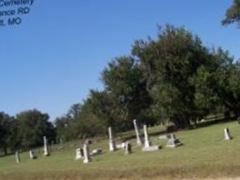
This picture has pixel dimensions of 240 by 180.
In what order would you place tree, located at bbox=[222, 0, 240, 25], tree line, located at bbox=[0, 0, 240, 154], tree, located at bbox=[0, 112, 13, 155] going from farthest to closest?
tree, located at bbox=[0, 112, 13, 155] → tree line, located at bbox=[0, 0, 240, 154] → tree, located at bbox=[222, 0, 240, 25]

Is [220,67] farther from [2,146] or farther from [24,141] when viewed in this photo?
[24,141]

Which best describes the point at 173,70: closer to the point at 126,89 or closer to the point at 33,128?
the point at 126,89

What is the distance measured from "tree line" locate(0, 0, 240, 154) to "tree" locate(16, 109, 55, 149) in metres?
56.0

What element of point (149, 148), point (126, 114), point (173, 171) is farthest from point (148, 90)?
point (173, 171)

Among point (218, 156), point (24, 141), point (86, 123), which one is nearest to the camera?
point (218, 156)

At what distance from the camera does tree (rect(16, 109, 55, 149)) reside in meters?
135

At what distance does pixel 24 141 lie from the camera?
133m

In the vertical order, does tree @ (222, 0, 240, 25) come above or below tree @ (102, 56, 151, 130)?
above

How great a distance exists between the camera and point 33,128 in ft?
464

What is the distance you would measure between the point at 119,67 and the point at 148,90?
197 inches

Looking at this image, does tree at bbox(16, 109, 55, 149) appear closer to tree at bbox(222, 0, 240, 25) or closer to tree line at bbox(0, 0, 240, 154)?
tree line at bbox(0, 0, 240, 154)

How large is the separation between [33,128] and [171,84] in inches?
3042

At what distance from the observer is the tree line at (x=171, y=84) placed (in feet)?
227

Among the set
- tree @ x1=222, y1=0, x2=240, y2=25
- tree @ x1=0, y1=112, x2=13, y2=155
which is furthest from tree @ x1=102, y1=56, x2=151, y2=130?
tree @ x1=0, y1=112, x2=13, y2=155
